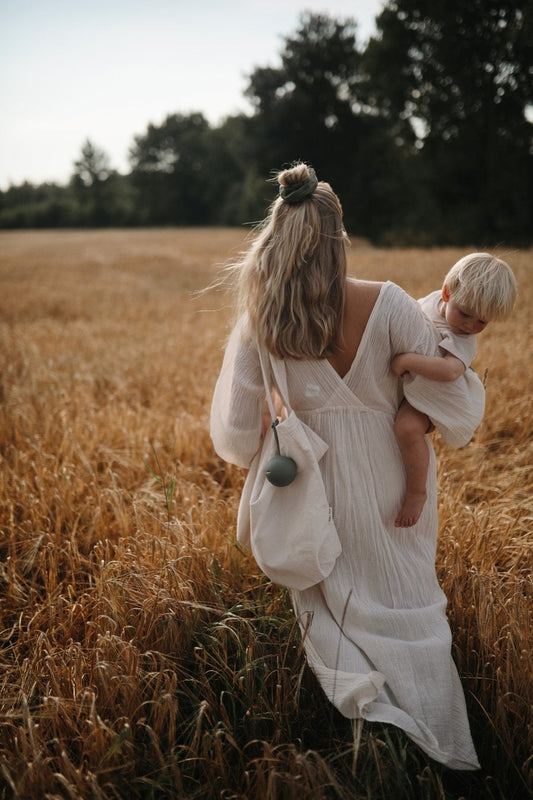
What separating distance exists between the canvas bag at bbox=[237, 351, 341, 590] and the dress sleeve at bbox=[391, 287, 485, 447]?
0.33 meters

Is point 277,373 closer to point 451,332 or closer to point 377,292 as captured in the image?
point 377,292

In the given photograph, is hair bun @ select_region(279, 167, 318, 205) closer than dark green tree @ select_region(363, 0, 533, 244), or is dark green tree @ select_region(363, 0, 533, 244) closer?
hair bun @ select_region(279, 167, 318, 205)

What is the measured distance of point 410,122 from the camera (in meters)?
21.4

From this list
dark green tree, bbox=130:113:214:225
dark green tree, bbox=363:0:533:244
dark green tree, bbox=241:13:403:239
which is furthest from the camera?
dark green tree, bbox=130:113:214:225

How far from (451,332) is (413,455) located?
40 centimetres

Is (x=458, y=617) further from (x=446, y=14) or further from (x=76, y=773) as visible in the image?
(x=446, y=14)

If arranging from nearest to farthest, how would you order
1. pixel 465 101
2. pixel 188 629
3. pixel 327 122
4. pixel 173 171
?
1. pixel 188 629
2. pixel 465 101
3. pixel 327 122
4. pixel 173 171

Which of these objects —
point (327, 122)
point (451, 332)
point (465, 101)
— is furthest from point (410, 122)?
point (451, 332)

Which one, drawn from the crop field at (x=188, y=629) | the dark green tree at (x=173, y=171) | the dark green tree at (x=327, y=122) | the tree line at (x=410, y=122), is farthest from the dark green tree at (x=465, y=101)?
the dark green tree at (x=173, y=171)

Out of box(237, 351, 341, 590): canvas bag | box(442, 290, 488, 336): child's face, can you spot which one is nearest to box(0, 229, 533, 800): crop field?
box(237, 351, 341, 590): canvas bag

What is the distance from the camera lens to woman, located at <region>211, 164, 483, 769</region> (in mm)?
1446

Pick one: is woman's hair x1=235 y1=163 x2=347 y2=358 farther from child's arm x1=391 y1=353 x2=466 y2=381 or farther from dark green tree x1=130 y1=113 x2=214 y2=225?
dark green tree x1=130 y1=113 x2=214 y2=225

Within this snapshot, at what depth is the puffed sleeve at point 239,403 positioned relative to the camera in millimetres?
1589

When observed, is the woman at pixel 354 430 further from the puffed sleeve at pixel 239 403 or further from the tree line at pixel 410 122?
the tree line at pixel 410 122
